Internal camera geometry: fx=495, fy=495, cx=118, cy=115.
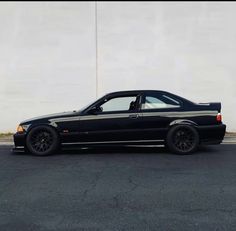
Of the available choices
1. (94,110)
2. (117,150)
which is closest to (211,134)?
(117,150)

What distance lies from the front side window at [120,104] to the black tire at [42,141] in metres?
1.21

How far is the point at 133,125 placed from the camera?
409 inches

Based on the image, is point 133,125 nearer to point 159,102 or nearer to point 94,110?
point 159,102

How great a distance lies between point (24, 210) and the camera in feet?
19.8

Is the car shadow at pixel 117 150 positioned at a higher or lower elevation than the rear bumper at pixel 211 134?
lower

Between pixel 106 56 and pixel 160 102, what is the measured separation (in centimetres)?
477

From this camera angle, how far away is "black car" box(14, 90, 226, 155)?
34.0 ft

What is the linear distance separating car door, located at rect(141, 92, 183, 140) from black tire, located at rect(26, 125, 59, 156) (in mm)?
1889

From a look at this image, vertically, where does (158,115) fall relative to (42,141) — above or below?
above

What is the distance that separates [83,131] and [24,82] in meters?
5.32

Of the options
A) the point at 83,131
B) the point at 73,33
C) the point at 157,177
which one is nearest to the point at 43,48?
the point at 73,33

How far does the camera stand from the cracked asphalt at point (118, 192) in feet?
18.1

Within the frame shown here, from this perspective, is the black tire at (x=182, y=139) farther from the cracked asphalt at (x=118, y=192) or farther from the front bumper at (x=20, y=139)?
the front bumper at (x=20, y=139)

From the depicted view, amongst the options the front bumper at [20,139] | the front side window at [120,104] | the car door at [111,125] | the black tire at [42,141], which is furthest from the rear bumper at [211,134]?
the front bumper at [20,139]
